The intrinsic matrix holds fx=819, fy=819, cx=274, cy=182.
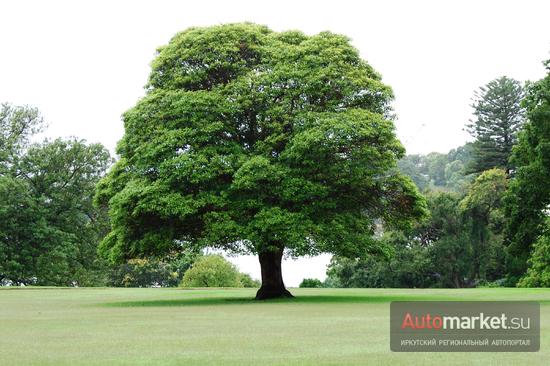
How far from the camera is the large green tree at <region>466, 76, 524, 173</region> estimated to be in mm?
85125

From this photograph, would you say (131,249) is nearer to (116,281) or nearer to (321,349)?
(321,349)

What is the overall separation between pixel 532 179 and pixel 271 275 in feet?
39.2

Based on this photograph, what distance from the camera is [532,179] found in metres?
33.9

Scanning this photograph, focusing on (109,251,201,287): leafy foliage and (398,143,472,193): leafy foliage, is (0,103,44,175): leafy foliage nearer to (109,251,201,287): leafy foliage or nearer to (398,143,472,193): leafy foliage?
(109,251,201,287): leafy foliage

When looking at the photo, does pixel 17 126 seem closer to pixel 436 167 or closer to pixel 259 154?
pixel 259 154

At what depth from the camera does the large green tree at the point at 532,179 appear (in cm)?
3297

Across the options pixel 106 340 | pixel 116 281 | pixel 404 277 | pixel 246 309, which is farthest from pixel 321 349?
pixel 116 281

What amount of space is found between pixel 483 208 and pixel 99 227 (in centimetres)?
3446

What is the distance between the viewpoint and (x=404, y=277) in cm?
7581

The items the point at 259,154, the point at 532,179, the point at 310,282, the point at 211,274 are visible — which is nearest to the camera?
the point at 532,179

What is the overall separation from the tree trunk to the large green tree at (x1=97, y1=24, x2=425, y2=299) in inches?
2.2

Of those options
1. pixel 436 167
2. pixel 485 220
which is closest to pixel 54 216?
pixel 485 220

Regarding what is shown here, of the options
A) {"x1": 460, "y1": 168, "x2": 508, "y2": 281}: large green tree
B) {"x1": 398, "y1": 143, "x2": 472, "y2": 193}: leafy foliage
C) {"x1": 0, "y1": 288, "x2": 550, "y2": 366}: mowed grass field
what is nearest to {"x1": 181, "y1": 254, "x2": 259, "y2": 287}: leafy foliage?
{"x1": 460, "y1": 168, "x2": 508, "y2": 281}: large green tree

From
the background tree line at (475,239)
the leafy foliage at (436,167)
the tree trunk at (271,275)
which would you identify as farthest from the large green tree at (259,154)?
the leafy foliage at (436,167)
